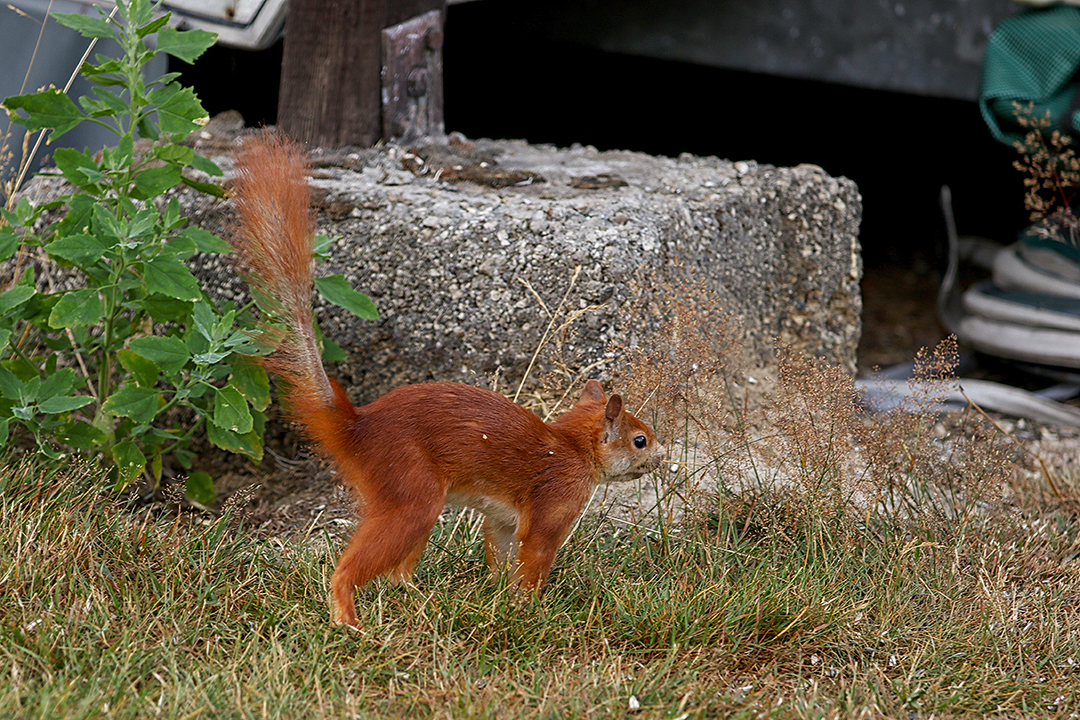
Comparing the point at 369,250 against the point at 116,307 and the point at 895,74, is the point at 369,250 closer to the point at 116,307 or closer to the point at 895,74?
the point at 116,307

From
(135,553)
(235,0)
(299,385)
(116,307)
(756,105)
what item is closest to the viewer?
(299,385)

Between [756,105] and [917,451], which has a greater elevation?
[756,105]

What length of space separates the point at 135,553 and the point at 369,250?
3.88ft

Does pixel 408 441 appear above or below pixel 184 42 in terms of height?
below

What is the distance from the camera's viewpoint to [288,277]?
→ 2.31 meters

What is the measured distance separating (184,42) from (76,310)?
0.73m

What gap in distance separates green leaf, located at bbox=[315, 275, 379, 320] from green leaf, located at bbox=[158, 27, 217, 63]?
0.65 metres

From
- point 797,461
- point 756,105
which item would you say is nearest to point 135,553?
point 797,461

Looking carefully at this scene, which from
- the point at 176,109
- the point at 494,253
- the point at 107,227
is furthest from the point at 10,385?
the point at 494,253

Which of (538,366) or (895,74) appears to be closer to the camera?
(538,366)

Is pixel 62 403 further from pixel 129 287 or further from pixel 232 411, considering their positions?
pixel 232 411

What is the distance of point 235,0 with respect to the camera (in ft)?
13.6

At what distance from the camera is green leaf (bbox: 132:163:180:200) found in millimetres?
2703

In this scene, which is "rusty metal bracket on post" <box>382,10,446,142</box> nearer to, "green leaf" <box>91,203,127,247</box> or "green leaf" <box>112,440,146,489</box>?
"green leaf" <box>91,203,127,247</box>
